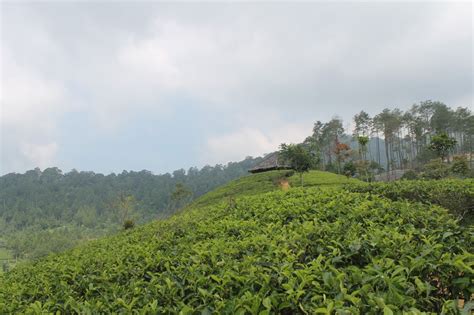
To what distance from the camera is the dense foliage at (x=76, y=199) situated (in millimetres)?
80812

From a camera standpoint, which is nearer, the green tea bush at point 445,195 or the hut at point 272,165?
the green tea bush at point 445,195

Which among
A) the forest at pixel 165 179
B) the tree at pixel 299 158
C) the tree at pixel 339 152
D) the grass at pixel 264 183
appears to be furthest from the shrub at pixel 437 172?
the tree at pixel 339 152

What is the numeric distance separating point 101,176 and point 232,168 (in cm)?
4946

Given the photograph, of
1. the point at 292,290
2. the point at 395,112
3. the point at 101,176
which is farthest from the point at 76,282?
the point at 101,176

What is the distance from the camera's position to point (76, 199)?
10544 cm

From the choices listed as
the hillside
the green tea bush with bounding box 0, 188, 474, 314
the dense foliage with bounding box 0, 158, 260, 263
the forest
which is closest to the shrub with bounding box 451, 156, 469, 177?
the forest

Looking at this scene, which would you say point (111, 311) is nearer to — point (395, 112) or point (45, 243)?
point (395, 112)

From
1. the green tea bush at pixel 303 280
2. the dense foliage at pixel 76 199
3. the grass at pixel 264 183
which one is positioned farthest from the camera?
the dense foliage at pixel 76 199

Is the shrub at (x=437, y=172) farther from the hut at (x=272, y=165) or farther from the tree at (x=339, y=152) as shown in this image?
the hut at (x=272, y=165)

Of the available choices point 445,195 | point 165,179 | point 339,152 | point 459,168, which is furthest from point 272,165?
point 165,179

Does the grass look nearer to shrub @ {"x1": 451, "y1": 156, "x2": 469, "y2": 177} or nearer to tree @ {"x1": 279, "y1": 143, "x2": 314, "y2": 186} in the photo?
tree @ {"x1": 279, "y1": 143, "x2": 314, "y2": 186}

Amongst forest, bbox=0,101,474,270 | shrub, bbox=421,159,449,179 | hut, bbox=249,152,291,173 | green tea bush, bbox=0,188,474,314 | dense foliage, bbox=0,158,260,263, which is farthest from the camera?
dense foliage, bbox=0,158,260,263

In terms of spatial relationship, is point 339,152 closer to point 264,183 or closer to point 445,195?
point 264,183

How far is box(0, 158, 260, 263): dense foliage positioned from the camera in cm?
8081
